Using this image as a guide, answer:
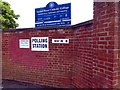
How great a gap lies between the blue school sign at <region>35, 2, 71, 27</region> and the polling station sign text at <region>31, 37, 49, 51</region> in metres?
0.72

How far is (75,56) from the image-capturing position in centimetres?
652

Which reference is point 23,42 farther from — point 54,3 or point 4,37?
point 54,3

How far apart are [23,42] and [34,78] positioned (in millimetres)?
1277

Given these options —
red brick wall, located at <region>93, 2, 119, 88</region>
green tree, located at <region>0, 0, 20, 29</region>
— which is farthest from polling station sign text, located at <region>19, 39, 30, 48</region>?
green tree, located at <region>0, 0, 20, 29</region>

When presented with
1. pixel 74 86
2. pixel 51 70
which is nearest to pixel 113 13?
pixel 74 86

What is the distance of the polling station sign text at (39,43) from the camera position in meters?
7.32

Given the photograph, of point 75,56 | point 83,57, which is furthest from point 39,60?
point 83,57

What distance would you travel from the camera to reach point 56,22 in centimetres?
772

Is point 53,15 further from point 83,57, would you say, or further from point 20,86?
point 83,57

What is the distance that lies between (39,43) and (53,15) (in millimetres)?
1144

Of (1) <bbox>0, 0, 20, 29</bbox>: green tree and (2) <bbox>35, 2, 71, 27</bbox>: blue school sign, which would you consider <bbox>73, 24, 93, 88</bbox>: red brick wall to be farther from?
(1) <bbox>0, 0, 20, 29</bbox>: green tree

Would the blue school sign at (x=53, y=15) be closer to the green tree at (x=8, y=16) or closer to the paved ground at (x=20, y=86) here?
the paved ground at (x=20, y=86)

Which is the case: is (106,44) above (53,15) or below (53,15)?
below

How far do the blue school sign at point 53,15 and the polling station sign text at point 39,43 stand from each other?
2.37ft
